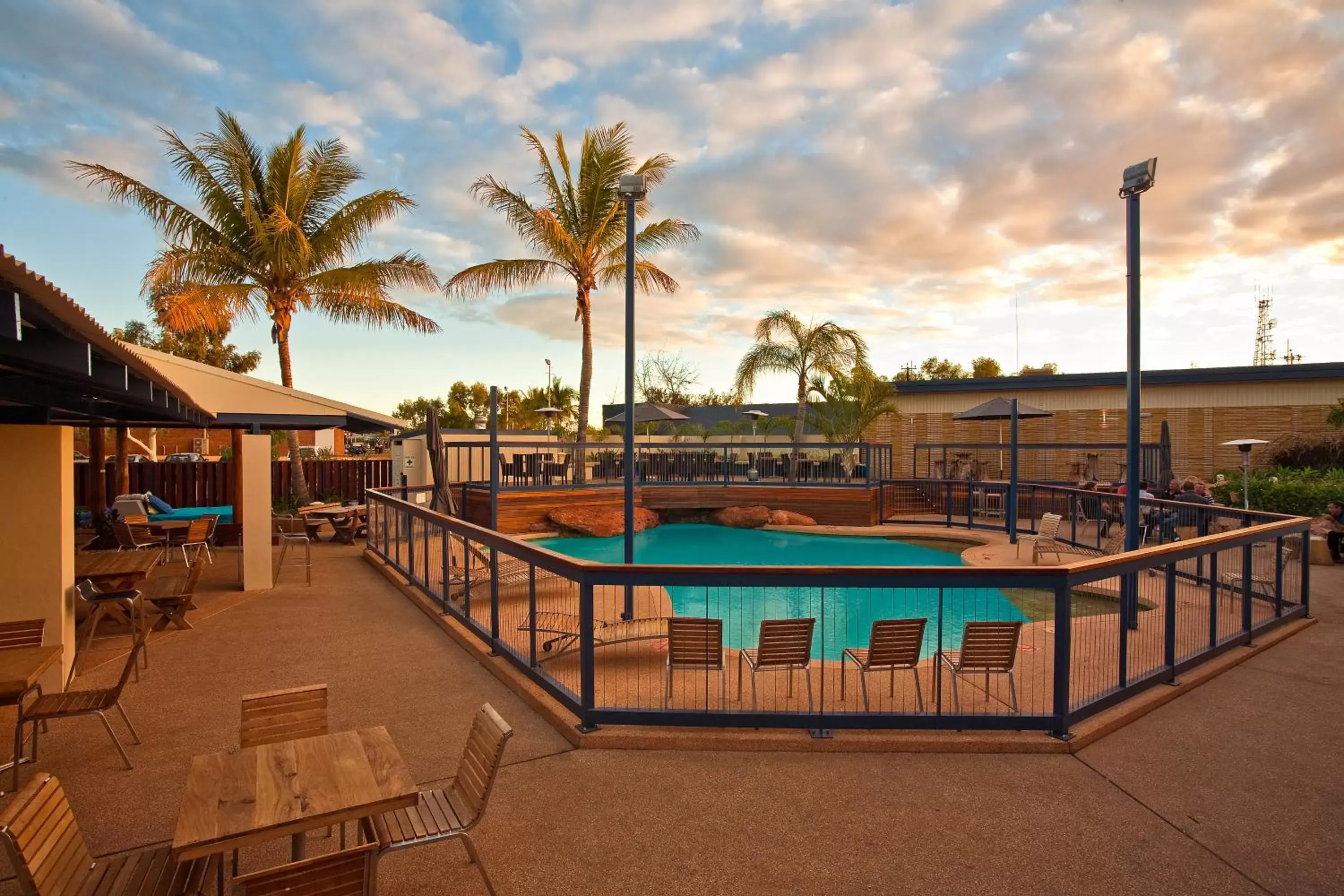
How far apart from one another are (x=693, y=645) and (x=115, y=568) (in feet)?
23.0

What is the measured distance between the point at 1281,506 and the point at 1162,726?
45.5ft

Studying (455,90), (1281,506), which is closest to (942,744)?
(455,90)

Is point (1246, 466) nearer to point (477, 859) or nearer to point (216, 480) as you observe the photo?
point (477, 859)

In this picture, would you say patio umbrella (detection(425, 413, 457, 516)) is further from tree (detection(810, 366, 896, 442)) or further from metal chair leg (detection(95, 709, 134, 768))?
tree (detection(810, 366, 896, 442))

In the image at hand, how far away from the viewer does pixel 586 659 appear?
4.86 metres

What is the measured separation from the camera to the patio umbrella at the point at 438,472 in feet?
43.1

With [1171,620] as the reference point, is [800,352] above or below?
above

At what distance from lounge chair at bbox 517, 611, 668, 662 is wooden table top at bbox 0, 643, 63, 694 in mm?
3238

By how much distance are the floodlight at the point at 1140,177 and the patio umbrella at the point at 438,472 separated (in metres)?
11.0

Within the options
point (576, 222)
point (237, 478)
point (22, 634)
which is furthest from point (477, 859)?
point (576, 222)

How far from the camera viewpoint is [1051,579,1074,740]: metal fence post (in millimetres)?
4664

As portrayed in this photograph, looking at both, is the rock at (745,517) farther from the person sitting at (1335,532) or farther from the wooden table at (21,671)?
the wooden table at (21,671)

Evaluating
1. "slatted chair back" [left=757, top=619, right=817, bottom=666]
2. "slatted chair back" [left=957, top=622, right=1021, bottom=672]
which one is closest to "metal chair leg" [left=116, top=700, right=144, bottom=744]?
"slatted chair back" [left=757, top=619, right=817, bottom=666]

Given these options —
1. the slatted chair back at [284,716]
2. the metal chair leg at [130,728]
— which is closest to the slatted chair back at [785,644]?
the slatted chair back at [284,716]
